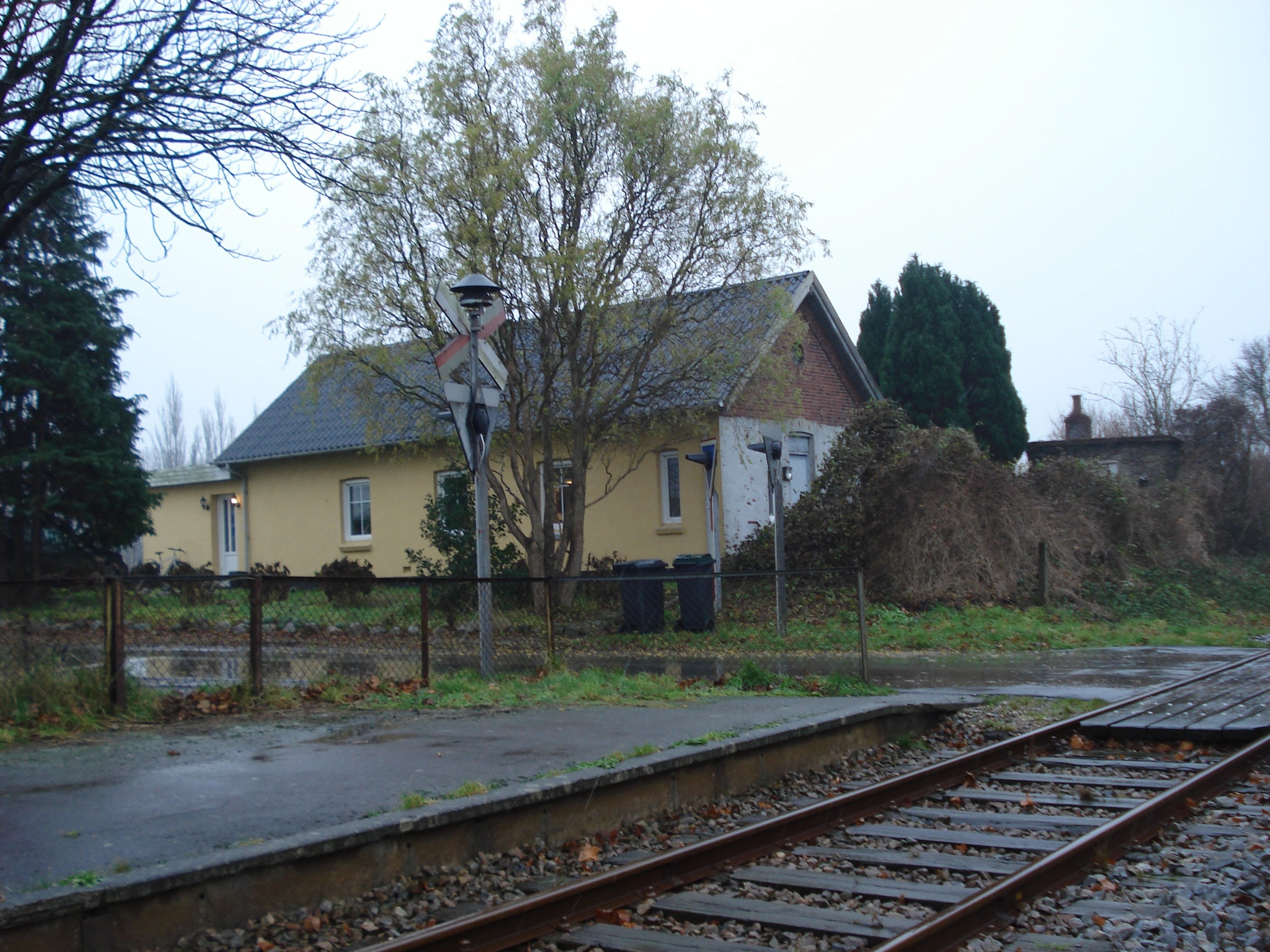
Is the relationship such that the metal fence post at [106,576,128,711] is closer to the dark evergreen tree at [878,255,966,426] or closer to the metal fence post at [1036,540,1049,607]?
the metal fence post at [1036,540,1049,607]

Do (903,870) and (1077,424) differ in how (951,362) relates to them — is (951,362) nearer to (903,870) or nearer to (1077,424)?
(1077,424)

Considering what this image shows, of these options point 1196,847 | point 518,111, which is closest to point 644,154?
point 518,111

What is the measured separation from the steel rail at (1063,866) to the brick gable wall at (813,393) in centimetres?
1478

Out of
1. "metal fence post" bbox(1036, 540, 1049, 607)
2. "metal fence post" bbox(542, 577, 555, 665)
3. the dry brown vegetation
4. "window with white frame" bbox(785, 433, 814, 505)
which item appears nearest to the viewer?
"metal fence post" bbox(542, 577, 555, 665)

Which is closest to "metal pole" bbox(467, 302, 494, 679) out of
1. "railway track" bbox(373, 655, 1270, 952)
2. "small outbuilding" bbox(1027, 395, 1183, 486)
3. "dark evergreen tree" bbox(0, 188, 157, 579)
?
"railway track" bbox(373, 655, 1270, 952)

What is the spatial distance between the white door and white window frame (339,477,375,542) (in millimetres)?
4710

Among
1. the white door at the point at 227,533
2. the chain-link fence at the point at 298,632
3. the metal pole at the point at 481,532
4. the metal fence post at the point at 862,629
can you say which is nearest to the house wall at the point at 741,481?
the chain-link fence at the point at 298,632

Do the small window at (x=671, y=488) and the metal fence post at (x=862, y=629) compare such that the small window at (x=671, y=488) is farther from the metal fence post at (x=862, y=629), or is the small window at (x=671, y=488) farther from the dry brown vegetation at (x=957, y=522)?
the metal fence post at (x=862, y=629)

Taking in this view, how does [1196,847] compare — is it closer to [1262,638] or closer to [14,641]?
[14,641]

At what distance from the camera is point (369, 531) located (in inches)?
1094

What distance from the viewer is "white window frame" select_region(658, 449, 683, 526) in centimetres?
2334

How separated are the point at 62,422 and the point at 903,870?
80.7ft

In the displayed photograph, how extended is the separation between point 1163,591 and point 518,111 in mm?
14103

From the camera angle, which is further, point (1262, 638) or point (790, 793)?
point (1262, 638)
